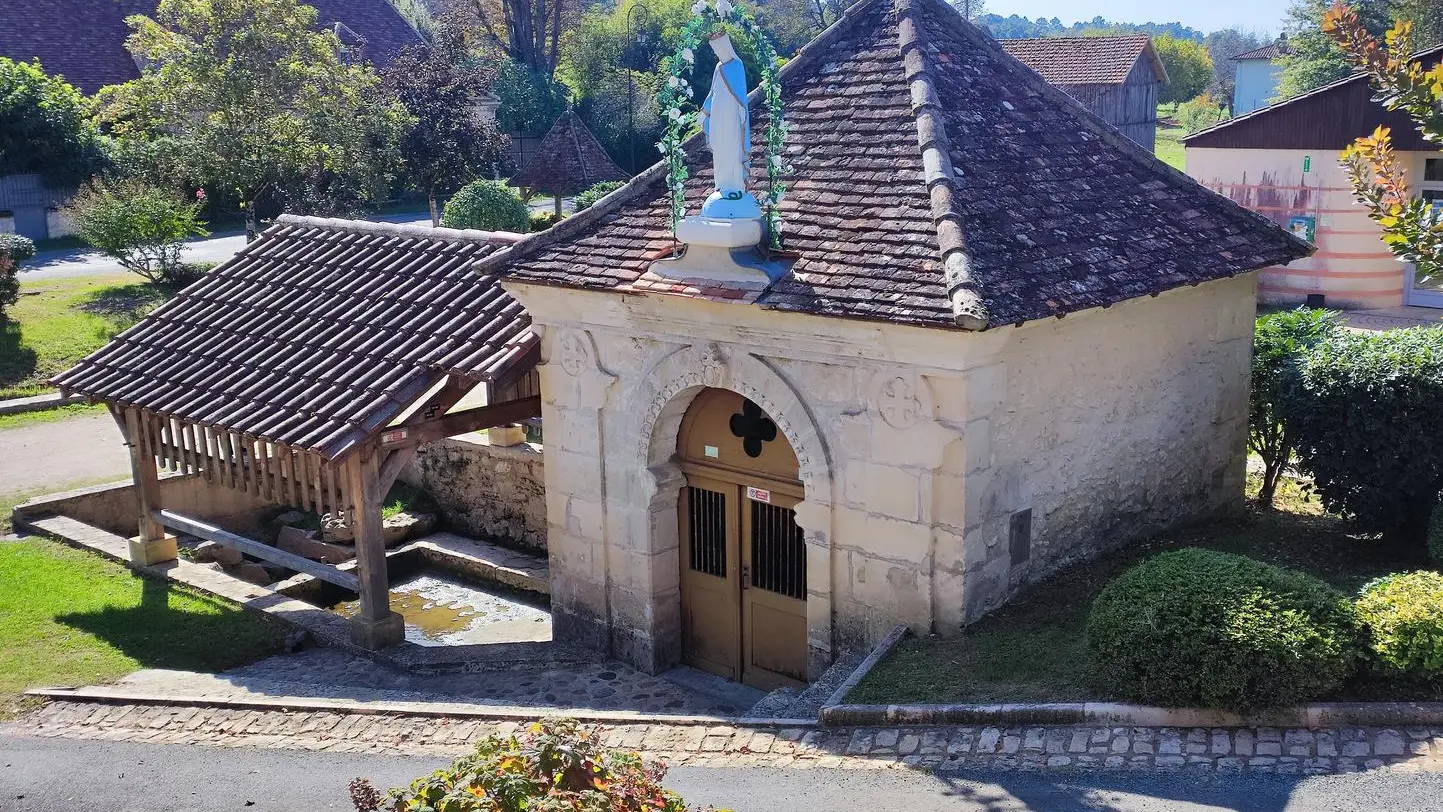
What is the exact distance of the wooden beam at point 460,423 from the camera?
12.1 meters

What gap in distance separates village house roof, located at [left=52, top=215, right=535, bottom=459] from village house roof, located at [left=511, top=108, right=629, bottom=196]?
57.2ft

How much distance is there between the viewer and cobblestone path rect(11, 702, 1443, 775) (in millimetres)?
7887

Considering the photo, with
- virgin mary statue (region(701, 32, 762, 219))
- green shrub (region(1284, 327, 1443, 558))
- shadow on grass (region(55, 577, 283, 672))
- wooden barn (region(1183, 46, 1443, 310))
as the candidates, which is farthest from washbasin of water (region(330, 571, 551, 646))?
wooden barn (region(1183, 46, 1443, 310))

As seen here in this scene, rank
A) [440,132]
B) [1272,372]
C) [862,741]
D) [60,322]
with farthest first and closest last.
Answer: [440,132], [60,322], [1272,372], [862,741]

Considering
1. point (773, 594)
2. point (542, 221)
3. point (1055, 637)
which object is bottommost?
point (773, 594)

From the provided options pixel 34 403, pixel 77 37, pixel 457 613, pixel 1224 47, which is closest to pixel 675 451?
pixel 457 613

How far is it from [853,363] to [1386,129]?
387 cm

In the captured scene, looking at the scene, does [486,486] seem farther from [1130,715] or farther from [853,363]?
[1130,715]

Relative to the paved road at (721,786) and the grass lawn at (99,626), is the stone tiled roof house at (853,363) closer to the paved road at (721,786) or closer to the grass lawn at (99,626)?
the grass lawn at (99,626)

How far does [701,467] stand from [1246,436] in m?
5.58

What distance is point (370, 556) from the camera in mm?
12570

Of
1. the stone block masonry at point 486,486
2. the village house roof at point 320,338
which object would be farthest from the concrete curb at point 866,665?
the stone block masonry at point 486,486

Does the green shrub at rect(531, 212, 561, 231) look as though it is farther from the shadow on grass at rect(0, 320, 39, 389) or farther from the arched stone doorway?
the arched stone doorway

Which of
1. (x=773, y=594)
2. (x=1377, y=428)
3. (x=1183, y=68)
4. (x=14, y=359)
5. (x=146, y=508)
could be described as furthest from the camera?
(x=1183, y=68)
